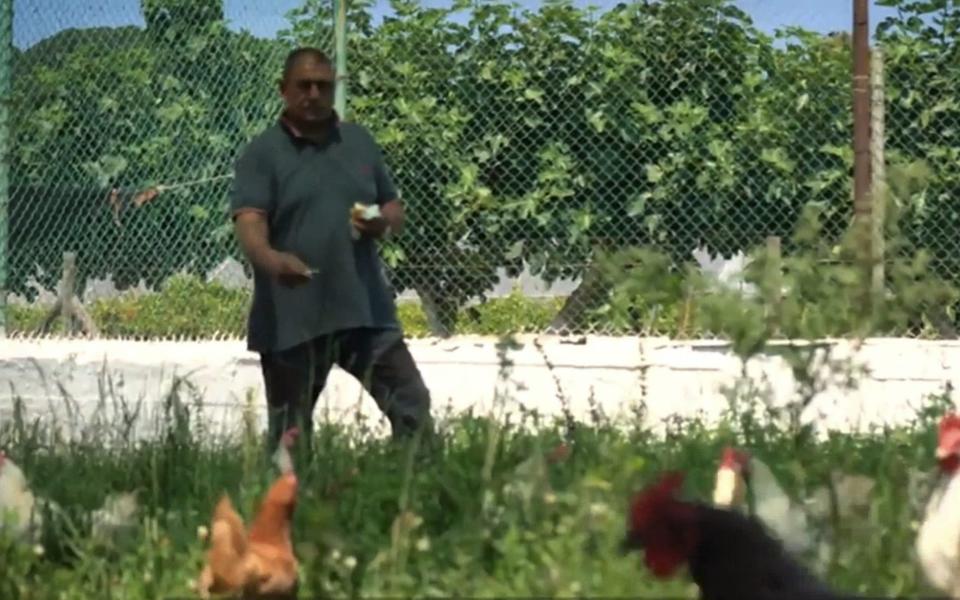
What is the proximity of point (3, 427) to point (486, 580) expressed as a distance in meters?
2.73

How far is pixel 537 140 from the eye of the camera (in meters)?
8.98

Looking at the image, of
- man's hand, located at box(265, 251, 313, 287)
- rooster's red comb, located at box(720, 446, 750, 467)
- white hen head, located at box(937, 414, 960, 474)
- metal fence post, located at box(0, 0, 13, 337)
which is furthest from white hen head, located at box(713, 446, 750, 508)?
metal fence post, located at box(0, 0, 13, 337)

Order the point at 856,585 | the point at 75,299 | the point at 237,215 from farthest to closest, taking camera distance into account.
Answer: the point at 75,299 < the point at 237,215 < the point at 856,585

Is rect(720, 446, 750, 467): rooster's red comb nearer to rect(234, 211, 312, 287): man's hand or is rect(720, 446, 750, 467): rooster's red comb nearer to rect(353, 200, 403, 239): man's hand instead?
rect(234, 211, 312, 287): man's hand

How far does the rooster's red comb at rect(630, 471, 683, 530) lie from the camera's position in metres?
3.59

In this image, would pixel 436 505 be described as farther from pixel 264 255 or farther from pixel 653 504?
pixel 653 504

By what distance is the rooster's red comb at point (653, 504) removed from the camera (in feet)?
11.8

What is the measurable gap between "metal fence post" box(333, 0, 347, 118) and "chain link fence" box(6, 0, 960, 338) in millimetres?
70

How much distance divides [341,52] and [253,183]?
8.45 ft

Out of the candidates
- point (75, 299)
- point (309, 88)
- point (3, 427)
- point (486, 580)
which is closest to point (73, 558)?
point (486, 580)

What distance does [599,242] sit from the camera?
8844mm

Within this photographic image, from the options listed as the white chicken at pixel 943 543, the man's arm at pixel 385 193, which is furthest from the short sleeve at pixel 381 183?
the white chicken at pixel 943 543

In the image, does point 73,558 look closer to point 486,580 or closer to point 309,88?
point 486,580

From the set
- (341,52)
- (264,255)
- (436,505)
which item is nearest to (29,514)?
(436,505)
